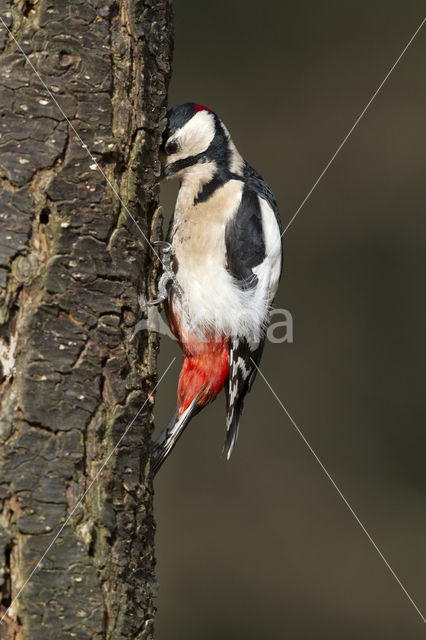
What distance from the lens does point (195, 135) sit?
2107 millimetres

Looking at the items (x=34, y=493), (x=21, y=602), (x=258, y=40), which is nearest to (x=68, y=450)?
(x=34, y=493)

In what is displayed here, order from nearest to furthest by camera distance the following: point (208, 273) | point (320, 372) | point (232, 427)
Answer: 1. point (208, 273)
2. point (232, 427)
3. point (320, 372)

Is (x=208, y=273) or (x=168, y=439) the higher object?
(x=208, y=273)

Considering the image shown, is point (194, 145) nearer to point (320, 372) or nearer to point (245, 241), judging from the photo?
point (245, 241)

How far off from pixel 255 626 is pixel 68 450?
256cm

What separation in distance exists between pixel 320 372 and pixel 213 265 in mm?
1825

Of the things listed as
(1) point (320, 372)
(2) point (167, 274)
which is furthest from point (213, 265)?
(1) point (320, 372)

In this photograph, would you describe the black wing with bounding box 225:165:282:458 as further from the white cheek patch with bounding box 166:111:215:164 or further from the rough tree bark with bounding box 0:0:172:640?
the rough tree bark with bounding box 0:0:172:640

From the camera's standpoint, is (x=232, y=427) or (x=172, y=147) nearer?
(x=172, y=147)

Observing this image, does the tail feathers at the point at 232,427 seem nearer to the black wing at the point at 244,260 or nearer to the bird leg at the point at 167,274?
the black wing at the point at 244,260

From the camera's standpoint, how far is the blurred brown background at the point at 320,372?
367 centimetres

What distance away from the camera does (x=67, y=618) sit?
1346 millimetres

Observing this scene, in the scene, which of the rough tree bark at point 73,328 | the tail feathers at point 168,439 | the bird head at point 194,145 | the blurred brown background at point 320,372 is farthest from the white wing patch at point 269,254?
the blurred brown background at point 320,372

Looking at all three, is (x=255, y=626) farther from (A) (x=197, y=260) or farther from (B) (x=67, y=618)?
(B) (x=67, y=618)
